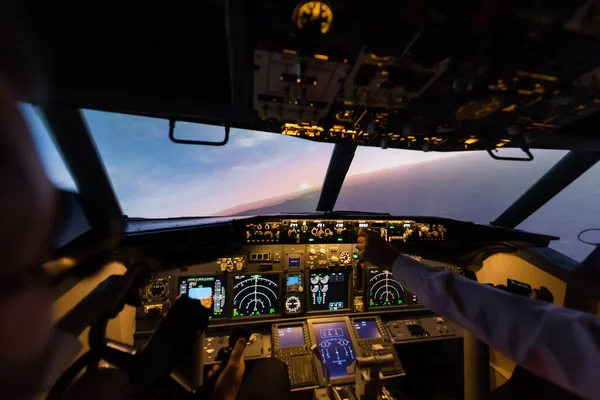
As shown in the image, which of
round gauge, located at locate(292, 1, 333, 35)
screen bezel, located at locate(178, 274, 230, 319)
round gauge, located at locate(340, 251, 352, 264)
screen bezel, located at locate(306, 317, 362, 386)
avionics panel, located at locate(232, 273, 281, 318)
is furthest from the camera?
round gauge, located at locate(340, 251, 352, 264)

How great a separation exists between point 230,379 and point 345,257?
2097 mm

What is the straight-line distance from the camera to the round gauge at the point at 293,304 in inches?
120

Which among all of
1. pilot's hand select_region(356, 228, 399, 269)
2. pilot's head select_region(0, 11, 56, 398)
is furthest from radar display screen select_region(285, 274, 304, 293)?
pilot's head select_region(0, 11, 56, 398)

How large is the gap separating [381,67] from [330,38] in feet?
0.95

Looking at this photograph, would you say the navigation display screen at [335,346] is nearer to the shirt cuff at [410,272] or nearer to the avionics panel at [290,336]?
the avionics panel at [290,336]

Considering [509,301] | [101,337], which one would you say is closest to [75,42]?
[101,337]

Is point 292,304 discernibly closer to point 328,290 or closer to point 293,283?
point 293,283

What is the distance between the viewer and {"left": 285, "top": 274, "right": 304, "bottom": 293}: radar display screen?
→ 3.06 metres

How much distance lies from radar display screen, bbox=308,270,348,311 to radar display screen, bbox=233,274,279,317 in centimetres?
41

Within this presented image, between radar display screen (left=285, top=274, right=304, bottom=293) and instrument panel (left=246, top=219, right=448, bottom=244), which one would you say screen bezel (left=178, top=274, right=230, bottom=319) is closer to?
instrument panel (left=246, top=219, right=448, bottom=244)

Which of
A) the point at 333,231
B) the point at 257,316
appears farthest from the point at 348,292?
the point at 257,316

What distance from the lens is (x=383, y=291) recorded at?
3277 millimetres

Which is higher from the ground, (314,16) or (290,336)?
(314,16)

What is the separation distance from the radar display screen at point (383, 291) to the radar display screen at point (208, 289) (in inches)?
67.1
